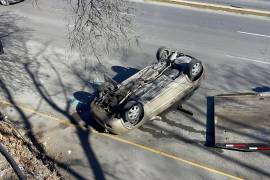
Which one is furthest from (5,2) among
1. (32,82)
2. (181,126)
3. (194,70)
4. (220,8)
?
(181,126)

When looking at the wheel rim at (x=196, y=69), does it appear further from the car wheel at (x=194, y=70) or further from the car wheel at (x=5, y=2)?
the car wheel at (x=5, y=2)

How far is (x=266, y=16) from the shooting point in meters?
19.8

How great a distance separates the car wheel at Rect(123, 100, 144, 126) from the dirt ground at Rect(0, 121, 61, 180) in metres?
2.49

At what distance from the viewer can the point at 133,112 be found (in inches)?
439

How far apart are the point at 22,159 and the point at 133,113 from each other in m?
3.28

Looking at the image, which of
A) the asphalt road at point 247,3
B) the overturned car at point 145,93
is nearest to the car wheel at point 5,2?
the asphalt road at point 247,3

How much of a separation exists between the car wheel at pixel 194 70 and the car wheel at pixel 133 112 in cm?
230

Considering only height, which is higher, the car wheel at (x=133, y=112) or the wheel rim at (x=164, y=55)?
the wheel rim at (x=164, y=55)

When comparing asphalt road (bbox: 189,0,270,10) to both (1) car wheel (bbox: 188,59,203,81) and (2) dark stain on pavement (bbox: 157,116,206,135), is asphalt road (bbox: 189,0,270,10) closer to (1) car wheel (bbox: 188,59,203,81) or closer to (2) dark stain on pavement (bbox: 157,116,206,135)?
(1) car wheel (bbox: 188,59,203,81)

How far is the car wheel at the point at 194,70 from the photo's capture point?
12598 millimetres

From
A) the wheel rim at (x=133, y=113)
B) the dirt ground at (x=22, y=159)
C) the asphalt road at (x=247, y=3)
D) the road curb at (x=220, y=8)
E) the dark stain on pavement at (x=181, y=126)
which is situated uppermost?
the asphalt road at (x=247, y=3)

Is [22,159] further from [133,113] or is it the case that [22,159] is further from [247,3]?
[247,3]

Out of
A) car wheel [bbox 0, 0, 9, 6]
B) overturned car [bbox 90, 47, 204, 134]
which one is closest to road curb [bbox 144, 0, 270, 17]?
overturned car [bbox 90, 47, 204, 134]

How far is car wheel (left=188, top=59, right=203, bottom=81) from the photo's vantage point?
41.3 feet
